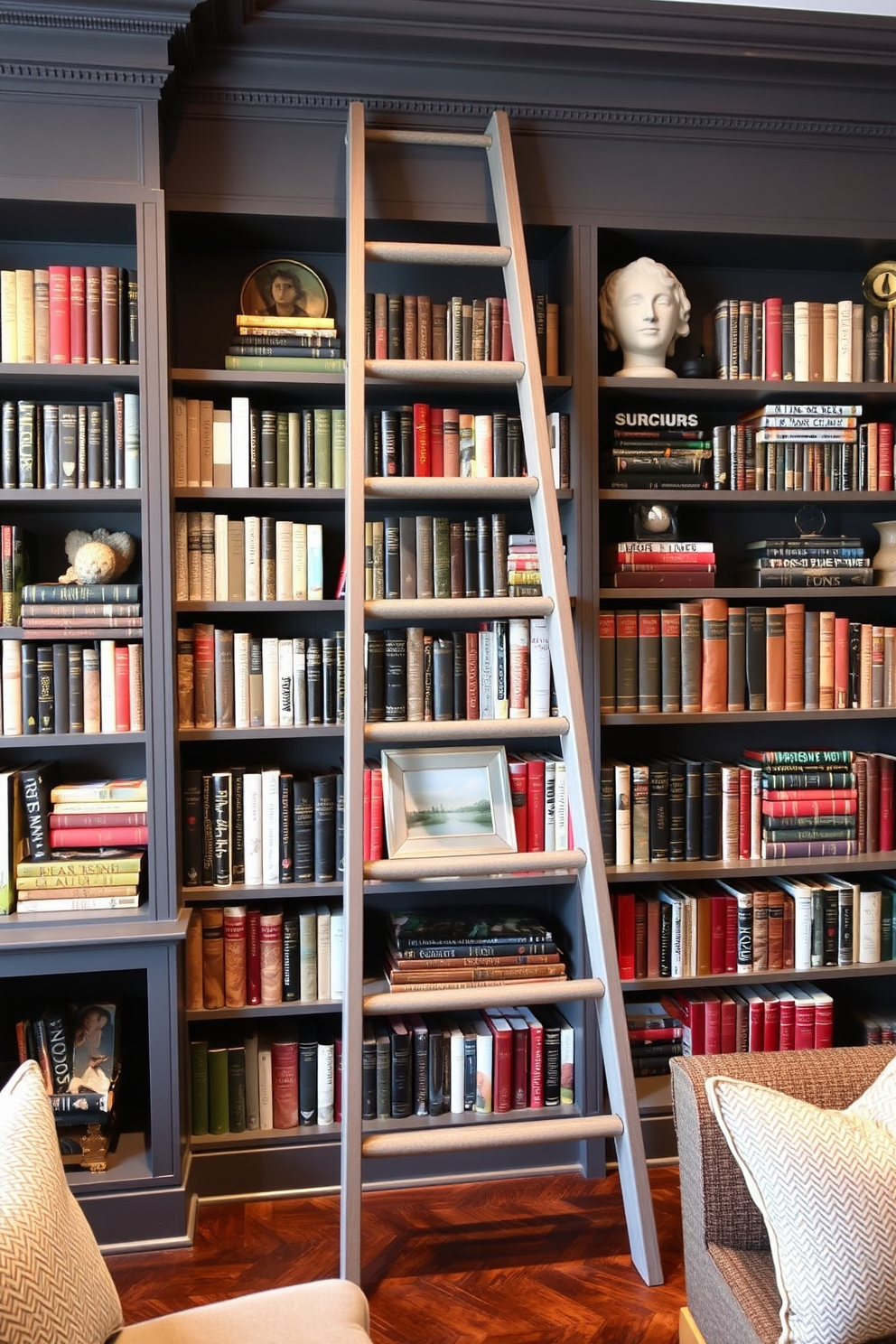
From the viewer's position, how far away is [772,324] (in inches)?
96.0

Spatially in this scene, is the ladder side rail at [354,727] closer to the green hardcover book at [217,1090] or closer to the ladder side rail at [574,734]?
the ladder side rail at [574,734]

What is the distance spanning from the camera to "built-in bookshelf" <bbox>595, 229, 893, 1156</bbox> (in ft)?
7.93

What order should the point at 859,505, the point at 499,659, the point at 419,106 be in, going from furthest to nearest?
the point at 859,505
the point at 499,659
the point at 419,106

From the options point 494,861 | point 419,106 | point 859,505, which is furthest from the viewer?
point 859,505

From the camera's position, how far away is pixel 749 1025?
2.52m

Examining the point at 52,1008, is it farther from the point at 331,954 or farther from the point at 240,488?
the point at 240,488

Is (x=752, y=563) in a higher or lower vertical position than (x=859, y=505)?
lower

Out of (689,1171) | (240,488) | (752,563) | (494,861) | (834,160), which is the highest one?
(834,160)

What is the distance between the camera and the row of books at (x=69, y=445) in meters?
2.15

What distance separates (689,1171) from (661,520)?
1433mm

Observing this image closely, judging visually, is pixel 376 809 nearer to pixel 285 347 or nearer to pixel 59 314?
A: pixel 285 347

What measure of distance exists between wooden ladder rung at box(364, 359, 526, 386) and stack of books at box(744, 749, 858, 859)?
3.64 ft

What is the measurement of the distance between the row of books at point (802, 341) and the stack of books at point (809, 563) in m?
0.38

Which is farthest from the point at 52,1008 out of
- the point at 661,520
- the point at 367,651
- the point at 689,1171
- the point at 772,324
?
the point at 772,324
